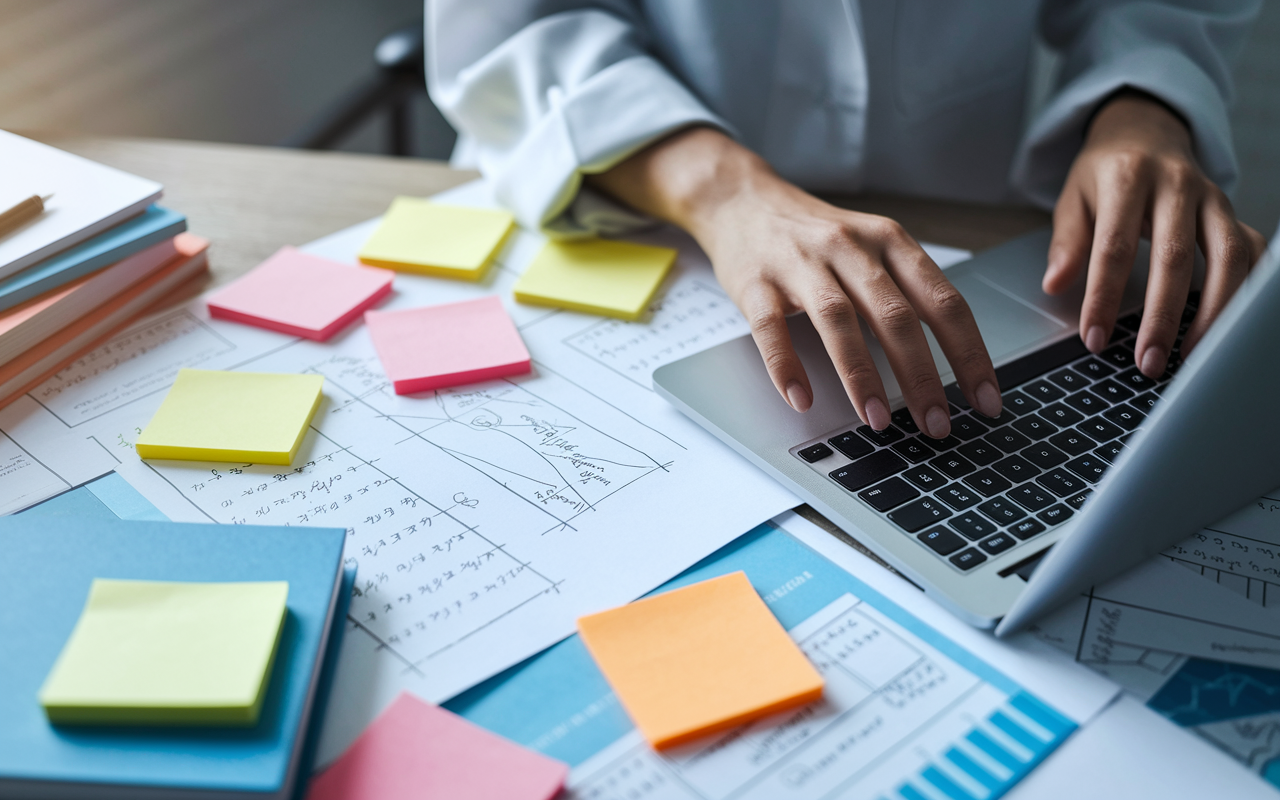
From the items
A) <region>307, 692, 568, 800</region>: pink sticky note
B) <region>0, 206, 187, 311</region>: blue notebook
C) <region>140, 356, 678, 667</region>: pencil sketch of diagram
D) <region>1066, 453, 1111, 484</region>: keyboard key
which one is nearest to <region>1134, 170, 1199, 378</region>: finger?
<region>1066, 453, 1111, 484</region>: keyboard key

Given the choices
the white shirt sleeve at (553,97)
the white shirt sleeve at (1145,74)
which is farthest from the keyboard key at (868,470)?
the white shirt sleeve at (1145,74)

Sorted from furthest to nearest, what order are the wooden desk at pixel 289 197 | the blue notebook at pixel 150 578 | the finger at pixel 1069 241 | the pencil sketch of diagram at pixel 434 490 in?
the wooden desk at pixel 289 197 → the finger at pixel 1069 241 → the pencil sketch of diagram at pixel 434 490 → the blue notebook at pixel 150 578

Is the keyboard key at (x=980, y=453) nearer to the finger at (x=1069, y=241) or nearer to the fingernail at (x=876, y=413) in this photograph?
the fingernail at (x=876, y=413)

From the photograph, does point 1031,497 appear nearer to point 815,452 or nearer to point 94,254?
point 815,452

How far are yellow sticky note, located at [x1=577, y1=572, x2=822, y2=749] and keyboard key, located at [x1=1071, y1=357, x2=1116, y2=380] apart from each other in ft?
0.96

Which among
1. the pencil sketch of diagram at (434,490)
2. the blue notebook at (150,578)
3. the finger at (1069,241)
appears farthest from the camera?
the finger at (1069,241)

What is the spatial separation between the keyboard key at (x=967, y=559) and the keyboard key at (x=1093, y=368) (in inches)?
8.1

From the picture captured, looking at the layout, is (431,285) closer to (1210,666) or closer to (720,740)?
(720,740)

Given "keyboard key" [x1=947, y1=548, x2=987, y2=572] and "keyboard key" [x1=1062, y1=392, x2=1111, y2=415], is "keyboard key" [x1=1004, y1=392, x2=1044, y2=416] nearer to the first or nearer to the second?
"keyboard key" [x1=1062, y1=392, x2=1111, y2=415]

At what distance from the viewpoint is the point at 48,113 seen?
1.11 m

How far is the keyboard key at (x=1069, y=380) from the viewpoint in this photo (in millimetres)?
547

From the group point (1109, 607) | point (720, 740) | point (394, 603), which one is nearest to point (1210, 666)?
point (1109, 607)

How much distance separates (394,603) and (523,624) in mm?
62

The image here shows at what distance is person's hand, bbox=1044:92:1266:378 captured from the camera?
0.57 meters
